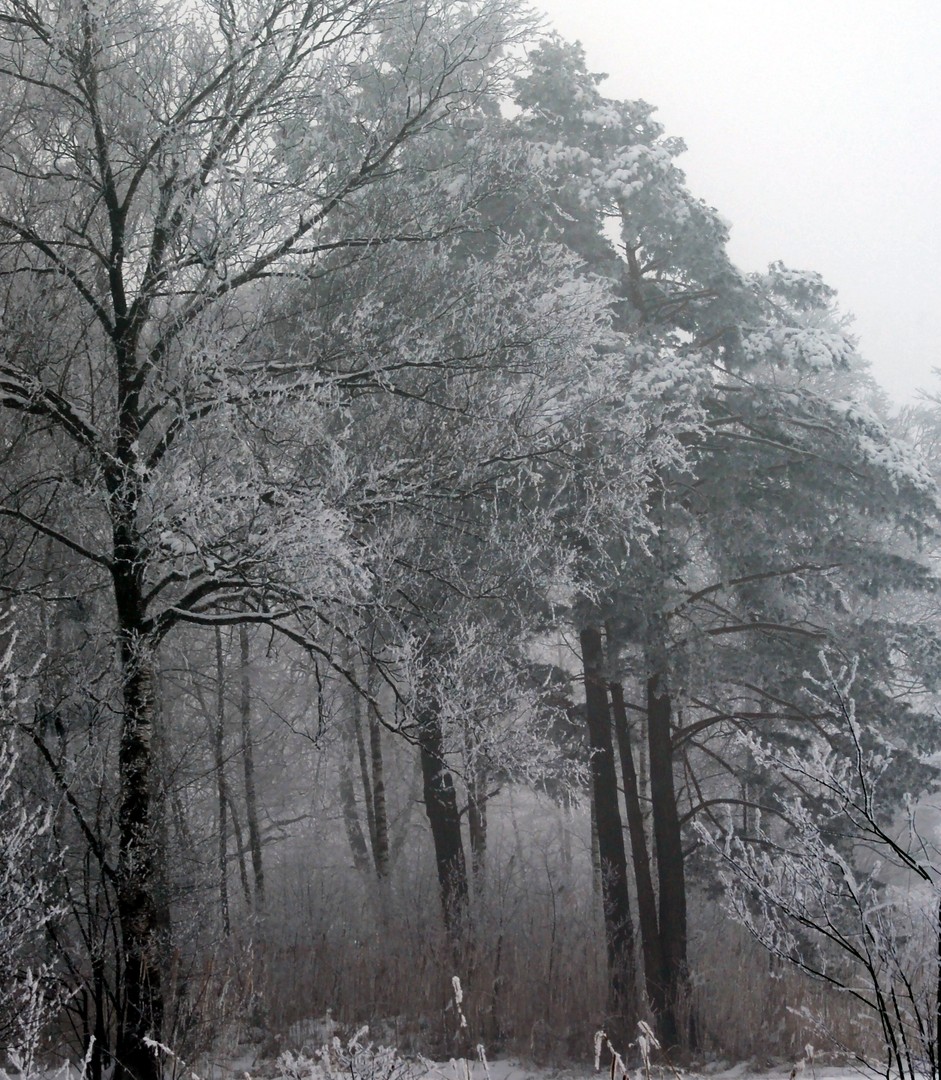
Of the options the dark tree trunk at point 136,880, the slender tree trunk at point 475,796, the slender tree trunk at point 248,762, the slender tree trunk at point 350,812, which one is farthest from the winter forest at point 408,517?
the slender tree trunk at point 350,812

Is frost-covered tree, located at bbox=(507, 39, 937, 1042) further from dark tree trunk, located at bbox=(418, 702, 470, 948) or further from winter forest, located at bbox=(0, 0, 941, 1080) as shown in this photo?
dark tree trunk, located at bbox=(418, 702, 470, 948)

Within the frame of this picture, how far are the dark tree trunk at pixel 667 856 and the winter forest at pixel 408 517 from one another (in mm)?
48

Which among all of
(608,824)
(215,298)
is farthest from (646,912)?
(215,298)

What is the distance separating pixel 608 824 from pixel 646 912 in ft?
3.53

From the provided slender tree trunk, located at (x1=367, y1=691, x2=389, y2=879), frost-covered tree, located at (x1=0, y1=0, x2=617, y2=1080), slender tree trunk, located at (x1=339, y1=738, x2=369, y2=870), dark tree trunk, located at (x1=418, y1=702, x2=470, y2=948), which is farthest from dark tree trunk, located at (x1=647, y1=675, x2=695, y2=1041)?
slender tree trunk, located at (x1=339, y1=738, x2=369, y2=870)

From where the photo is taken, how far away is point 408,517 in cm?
668

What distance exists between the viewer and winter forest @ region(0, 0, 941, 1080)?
17.5 feet

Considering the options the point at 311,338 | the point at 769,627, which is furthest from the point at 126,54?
the point at 769,627

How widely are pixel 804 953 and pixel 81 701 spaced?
26.7ft

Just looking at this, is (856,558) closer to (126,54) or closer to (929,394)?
(126,54)

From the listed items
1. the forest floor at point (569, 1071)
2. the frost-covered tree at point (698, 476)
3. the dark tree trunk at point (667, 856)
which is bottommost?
the forest floor at point (569, 1071)

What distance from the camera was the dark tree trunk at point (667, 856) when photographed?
10.2m

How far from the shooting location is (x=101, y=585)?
6629 millimetres

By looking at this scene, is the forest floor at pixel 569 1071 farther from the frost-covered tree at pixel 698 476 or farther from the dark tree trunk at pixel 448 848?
the dark tree trunk at pixel 448 848
